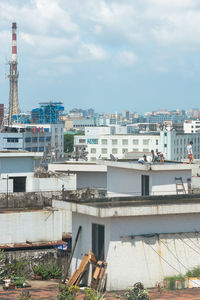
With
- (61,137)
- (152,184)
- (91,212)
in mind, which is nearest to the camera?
(91,212)

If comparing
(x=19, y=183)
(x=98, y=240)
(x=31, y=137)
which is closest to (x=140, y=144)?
(x=31, y=137)

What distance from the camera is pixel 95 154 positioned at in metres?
125

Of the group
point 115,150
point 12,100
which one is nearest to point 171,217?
point 115,150

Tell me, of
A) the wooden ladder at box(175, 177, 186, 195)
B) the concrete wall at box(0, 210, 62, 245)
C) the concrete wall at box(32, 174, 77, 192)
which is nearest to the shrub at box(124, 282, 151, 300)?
the wooden ladder at box(175, 177, 186, 195)

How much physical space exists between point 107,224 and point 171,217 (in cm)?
166

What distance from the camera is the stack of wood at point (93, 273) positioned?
15.2 m

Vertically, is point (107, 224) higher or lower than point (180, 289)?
higher

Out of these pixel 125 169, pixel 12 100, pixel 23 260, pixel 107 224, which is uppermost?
pixel 12 100

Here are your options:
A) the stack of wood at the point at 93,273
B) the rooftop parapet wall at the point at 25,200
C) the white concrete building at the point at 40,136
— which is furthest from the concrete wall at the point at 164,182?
the white concrete building at the point at 40,136

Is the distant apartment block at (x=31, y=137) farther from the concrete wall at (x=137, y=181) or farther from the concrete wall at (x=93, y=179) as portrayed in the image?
the concrete wall at (x=137, y=181)

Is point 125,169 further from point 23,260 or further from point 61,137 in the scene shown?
point 61,137

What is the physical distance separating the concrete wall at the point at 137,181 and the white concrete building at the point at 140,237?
3997mm

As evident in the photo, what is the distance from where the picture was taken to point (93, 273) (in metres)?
15.5

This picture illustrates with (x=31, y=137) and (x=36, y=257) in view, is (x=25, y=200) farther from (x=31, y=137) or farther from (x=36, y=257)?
(x=31, y=137)
